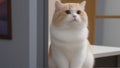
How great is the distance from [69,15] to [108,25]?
4.05 feet

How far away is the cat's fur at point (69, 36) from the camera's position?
0.71m

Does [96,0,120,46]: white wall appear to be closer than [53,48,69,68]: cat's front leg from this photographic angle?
No

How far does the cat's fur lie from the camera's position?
2.31 feet

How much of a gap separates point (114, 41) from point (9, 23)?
1.35 meters

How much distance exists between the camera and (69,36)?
2.31 feet

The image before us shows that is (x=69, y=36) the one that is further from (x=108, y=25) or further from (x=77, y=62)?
(x=108, y=25)

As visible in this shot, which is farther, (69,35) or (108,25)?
(108,25)

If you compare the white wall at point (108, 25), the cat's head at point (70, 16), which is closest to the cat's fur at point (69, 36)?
the cat's head at point (70, 16)

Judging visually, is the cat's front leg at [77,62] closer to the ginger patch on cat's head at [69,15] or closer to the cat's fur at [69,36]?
the cat's fur at [69,36]

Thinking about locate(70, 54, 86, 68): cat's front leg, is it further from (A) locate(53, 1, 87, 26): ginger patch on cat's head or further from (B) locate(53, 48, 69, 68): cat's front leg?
(A) locate(53, 1, 87, 26): ginger patch on cat's head

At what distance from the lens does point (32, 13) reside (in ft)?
2.18

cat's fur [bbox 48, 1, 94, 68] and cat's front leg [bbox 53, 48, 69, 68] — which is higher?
cat's fur [bbox 48, 1, 94, 68]

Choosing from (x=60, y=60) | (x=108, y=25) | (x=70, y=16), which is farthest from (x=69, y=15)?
(x=108, y=25)

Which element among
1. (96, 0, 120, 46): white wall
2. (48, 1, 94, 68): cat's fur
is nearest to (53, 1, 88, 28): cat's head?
(48, 1, 94, 68): cat's fur
